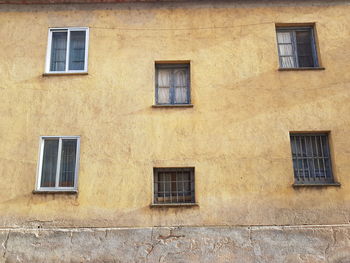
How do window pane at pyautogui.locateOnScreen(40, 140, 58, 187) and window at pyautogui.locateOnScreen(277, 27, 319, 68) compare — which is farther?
window at pyautogui.locateOnScreen(277, 27, 319, 68)

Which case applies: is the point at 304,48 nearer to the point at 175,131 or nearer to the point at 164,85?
the point at 164,85

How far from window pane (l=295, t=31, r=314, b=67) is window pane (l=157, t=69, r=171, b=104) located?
393 centimetres

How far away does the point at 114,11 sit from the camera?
456 inches

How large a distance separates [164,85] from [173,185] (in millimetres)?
2941

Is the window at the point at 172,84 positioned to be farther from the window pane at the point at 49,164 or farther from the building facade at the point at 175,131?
the window pane at the point at 49,164

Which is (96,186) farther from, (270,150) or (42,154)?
(270,150)

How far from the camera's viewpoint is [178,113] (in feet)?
35.0

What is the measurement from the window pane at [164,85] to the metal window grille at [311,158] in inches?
146

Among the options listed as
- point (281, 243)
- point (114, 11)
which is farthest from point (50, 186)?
point (281, 243)

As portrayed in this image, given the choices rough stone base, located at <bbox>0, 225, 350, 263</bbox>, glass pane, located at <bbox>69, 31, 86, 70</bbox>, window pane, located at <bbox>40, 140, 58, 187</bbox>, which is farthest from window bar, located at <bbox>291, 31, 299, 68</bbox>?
window pane, located at <bbox>40, 140, 58, 187</bbox>

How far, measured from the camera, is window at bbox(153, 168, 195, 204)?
10.3 meters

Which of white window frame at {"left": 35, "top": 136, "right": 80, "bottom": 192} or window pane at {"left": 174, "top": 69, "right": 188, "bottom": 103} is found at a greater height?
window pane at {"left": 174, "top": 69, "right": 188, "bottom": 103}

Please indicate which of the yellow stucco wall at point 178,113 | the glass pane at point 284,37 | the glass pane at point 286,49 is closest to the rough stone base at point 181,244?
the yellow stucco wall at point 178,113

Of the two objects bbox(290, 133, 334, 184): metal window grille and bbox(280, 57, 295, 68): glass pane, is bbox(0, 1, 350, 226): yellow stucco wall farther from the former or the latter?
bbox(280, 57, 295, 68): glass pane
